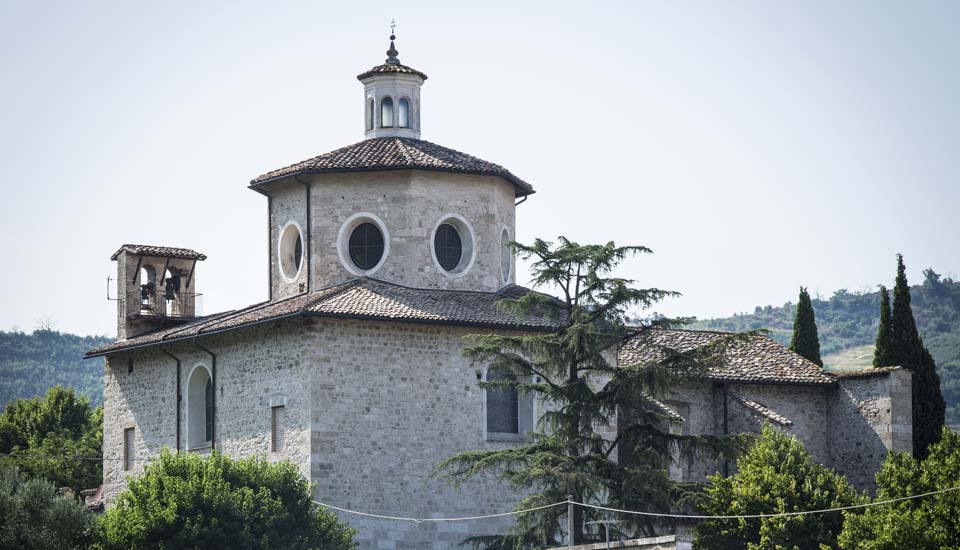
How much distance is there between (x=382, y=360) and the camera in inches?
1414

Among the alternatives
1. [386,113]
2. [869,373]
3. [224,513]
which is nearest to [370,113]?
[386,113]

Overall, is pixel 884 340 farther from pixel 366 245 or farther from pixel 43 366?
pixel 43 366

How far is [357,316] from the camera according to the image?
116 feet

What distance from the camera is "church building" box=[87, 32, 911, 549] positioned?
116ft

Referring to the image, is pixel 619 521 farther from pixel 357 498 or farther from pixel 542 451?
pixel 357 498

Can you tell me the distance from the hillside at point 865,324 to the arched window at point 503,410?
89.6 m

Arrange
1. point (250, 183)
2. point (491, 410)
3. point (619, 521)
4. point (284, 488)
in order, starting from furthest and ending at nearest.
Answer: point (250, 183), point (491, 410), point (284, 488), point (619, 521)

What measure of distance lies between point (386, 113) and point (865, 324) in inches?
4571

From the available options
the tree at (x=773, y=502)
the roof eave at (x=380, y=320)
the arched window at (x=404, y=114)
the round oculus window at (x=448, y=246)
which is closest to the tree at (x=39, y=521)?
the roof eave at (x=380, y=320)

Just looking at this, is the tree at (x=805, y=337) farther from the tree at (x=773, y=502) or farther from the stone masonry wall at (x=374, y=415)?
the stone masonry wall at (x=374, y=415)

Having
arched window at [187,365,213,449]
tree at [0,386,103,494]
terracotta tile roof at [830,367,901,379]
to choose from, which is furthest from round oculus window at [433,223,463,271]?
tree at [0,386,103,494]

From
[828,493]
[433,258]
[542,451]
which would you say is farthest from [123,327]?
[828,493]

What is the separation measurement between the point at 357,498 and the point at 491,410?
4148 mm

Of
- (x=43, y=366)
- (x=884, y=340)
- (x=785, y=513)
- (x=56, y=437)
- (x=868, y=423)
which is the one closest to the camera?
(x=785, y=513)
